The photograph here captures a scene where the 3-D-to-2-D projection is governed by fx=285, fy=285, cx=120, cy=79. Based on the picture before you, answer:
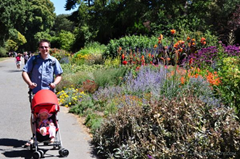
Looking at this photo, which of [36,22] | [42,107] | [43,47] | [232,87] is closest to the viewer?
[42,107]

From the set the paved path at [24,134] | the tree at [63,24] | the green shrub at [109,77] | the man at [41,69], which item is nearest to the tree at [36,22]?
the tree at [63,24]

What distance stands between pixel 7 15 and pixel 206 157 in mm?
32135

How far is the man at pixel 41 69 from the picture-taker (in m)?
4.83

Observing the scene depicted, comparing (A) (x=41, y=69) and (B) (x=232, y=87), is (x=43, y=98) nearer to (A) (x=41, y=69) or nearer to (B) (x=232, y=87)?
(A) (x=41, y=69)

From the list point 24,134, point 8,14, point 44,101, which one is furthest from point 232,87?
point 8,14

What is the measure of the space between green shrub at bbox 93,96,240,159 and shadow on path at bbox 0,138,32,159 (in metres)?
1.25

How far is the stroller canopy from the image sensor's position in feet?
14.5

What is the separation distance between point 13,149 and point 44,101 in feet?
4.37

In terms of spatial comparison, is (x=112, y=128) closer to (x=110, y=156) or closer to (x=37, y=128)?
(x=110, y=156)

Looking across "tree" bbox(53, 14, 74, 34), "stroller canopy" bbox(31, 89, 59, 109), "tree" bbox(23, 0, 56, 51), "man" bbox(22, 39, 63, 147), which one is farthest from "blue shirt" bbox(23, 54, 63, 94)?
"tree" bbox(53, 14, 74, 34)

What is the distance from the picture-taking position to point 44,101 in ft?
14.6

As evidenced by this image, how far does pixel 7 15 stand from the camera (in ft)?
103

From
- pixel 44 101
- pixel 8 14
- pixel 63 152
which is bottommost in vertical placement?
pixel 63 152

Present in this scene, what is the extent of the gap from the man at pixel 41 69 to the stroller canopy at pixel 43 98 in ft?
0.64
